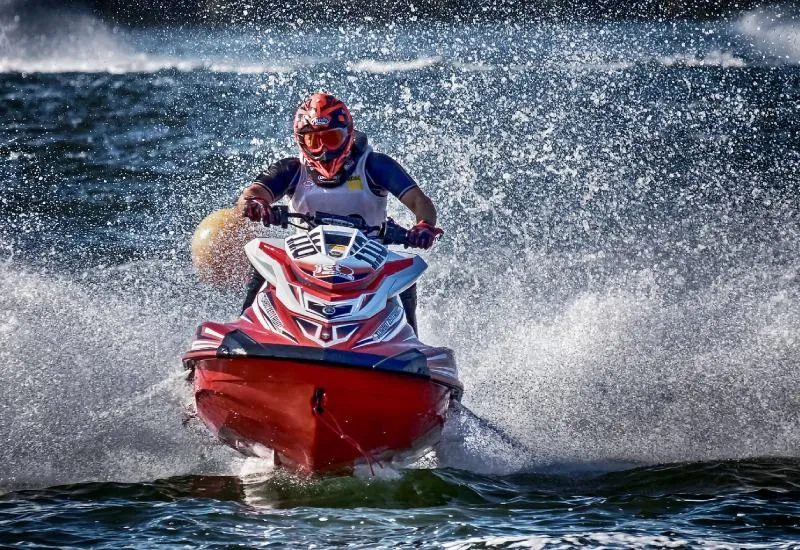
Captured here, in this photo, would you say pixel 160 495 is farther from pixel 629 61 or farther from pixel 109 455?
pixel 629 61

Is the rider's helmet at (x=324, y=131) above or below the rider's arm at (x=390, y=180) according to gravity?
above

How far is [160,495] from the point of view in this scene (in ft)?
21.2

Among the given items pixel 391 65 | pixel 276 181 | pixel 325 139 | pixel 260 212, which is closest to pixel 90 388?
pixel 276 181

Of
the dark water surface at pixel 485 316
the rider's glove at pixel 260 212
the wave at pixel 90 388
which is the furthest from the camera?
the wave at pixel 90 388

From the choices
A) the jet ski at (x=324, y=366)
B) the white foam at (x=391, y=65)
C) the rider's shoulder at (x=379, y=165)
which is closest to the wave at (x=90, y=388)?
the jet ski at (x=324, y=366)

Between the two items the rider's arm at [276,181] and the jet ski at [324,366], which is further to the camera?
the rider's arm at [276,181]

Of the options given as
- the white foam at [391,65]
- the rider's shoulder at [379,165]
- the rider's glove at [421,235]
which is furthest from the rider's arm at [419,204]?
the white foam at [391,65]

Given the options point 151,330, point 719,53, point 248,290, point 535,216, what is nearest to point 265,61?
point 719,53

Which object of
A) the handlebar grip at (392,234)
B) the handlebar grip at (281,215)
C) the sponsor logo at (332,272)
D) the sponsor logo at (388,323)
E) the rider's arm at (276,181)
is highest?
the rider's arm at (276,181)

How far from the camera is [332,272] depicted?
20.7ft

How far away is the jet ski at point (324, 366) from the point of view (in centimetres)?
590

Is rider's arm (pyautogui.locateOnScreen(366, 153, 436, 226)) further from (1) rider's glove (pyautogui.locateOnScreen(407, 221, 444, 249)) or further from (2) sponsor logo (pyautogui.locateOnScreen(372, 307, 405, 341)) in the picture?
(2) sponsor logo (pyautogui.locateOnScreen(372, 307, 405, 341))

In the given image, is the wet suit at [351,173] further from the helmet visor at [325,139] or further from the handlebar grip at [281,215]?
the handlebar grip at [281,215]

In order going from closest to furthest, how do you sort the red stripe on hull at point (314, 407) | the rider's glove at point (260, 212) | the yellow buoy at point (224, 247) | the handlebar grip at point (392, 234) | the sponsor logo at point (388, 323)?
the red stripe on hull at point (314, 407) < the sponsor logo at point (388, 323) < the rider's glove at point (260, 212) < the handlebar grip at point (392, 234) < the yellow buoy at point (224, 247)
